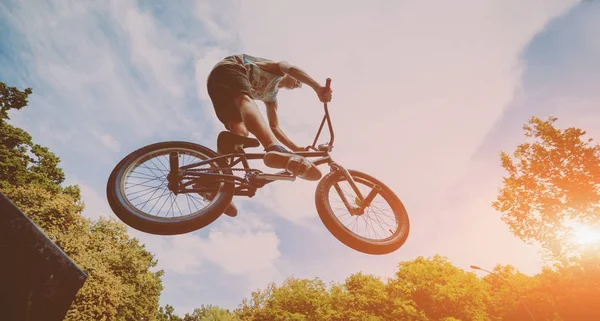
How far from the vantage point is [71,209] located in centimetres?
2642

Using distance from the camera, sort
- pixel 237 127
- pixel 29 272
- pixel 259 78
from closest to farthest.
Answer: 1. pixel 29 272
2. pixel 237 127
3. pixel 259 78

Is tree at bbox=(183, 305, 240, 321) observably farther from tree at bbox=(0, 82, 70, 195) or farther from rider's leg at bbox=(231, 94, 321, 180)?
rider's leg at bbox=(231, 94, 321, 180)

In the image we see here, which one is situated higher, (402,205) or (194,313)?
(194,313)

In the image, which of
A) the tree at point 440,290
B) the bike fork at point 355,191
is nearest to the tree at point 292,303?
the tree at point 440,290

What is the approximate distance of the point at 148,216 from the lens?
3564mm

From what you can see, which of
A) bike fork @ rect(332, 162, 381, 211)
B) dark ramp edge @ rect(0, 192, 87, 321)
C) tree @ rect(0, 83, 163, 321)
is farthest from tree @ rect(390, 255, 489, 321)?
dark ramp edge @ rect(0, 192, 87, 321)

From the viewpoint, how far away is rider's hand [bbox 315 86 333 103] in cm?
429

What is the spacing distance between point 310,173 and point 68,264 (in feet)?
10.3

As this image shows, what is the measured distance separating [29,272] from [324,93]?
370 cm

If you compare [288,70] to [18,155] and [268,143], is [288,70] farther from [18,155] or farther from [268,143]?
[18,155]

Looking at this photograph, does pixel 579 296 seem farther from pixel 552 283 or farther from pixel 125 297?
pixel 125 297

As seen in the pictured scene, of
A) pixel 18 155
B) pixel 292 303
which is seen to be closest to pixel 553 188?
pixel 292 303

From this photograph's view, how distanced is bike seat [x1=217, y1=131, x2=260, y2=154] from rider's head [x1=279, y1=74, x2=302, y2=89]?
49.6 inches

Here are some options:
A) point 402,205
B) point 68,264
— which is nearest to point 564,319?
point 402,205
